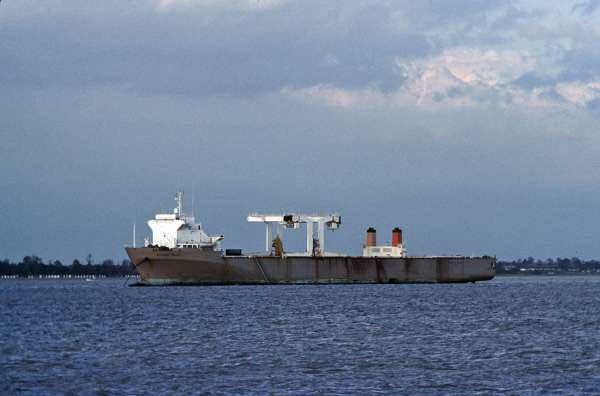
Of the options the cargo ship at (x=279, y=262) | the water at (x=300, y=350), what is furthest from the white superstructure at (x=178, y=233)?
the water at (x=300, y=350)

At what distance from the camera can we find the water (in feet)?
76.3

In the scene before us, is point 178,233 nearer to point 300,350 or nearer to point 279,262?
point 279,262

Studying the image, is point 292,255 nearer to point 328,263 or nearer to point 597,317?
point 328,263

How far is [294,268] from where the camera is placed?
80875 millimetres

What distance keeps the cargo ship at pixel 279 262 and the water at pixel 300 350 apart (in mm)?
20304

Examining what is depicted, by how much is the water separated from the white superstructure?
2185 centimetres

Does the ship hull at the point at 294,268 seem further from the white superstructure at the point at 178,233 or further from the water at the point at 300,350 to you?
the water at the point at 300,350

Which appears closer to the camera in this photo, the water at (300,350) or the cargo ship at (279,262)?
the water at (300,350)

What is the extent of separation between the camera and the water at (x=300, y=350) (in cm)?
2325

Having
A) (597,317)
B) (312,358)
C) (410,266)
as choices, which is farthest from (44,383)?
(410,266)

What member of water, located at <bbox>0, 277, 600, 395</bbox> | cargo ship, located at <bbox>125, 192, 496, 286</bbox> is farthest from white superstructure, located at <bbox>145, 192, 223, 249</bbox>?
water, located at <bbox>0, 277, 600, 395</bbox>

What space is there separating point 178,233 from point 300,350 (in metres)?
44.3

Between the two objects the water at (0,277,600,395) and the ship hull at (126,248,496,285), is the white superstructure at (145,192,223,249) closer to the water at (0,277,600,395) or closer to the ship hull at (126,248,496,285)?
the ship hull at (126,248,496,285)

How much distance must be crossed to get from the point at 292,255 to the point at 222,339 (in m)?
49.6
